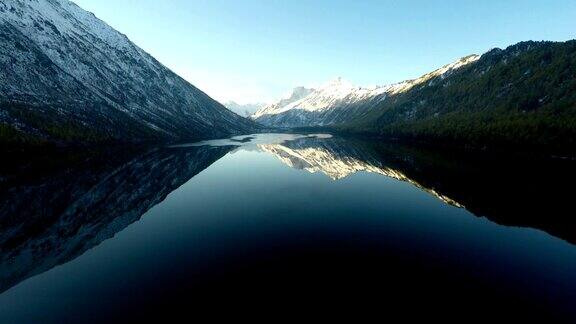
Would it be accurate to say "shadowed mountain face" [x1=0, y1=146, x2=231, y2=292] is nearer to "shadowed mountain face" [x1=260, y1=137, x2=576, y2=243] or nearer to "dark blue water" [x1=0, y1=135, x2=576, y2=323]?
"dark blue water" [x1=0, y1=135, x2=576, y2=323]

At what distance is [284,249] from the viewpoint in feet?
130

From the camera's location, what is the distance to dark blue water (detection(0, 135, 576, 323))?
90.1 feet

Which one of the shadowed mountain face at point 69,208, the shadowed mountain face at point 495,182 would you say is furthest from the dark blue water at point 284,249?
the shadowed mountain face at point 495,182

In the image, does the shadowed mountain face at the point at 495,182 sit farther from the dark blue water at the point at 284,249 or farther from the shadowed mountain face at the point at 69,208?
the shadowed mountain face at the point at 69,208

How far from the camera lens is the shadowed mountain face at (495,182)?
5450cm

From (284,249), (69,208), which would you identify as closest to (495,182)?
(284,249)

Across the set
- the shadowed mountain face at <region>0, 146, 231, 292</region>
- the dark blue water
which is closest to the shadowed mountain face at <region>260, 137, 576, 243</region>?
the dark blue water

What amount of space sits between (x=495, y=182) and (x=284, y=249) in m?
68.7

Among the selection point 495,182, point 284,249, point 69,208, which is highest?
point 495,182

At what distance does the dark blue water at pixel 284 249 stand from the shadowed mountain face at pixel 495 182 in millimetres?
640

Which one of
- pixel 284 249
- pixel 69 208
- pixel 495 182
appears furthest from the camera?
pixel 495 182

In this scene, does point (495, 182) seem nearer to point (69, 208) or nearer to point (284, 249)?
point (284, 249)

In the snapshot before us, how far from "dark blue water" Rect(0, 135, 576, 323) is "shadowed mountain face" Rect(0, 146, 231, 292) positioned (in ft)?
1.09

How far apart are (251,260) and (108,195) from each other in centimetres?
4643
